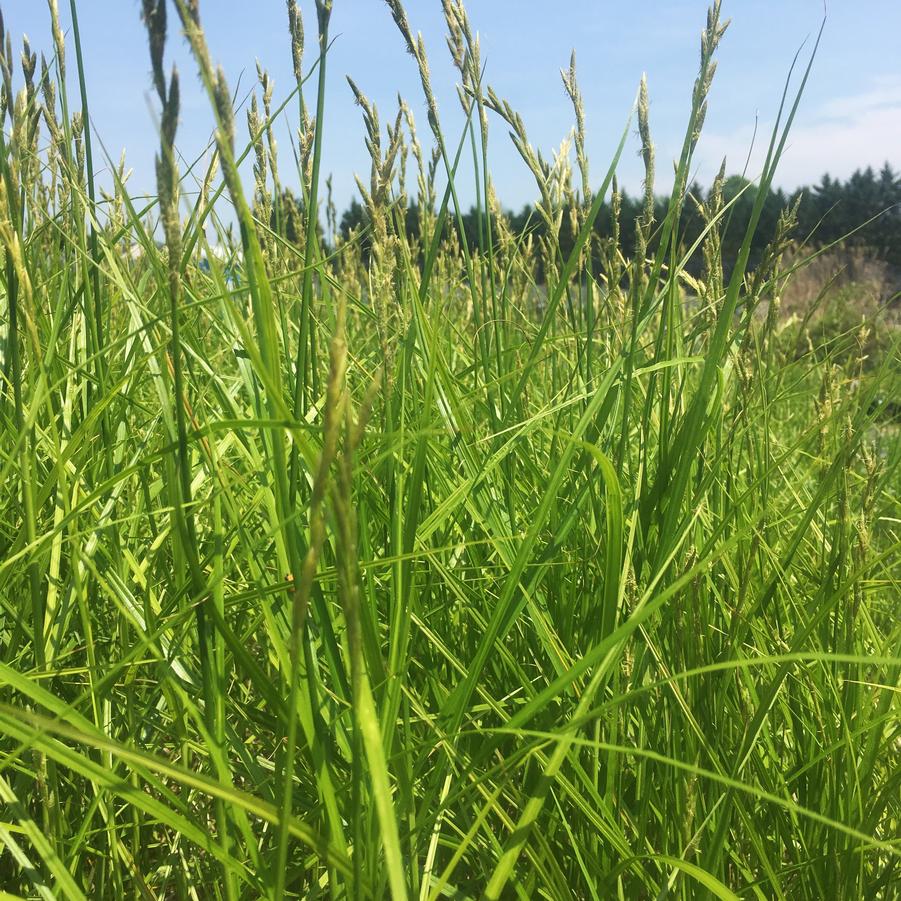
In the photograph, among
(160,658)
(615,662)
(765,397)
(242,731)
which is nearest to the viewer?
(160,658)

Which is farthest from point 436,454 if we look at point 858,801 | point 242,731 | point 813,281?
point 813,281

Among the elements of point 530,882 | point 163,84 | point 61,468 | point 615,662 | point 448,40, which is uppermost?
point 448,40

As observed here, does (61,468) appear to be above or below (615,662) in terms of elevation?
above

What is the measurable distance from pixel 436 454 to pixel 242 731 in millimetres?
525

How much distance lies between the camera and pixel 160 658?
2.92 ft

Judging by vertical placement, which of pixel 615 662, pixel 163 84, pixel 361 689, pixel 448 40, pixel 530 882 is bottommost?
pixel 530 882

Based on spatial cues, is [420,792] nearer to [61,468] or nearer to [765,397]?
[61,468]

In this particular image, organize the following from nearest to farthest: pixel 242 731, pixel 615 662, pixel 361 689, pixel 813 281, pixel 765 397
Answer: pixel 361 689 → pixel 615 662 → pixel 242 731 → pixel 765 397 → pixel 813 281

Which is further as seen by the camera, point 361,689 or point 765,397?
point 765,397

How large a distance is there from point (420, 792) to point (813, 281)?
44.7 ft

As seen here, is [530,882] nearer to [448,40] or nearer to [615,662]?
[615,662]

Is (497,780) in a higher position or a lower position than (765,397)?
lower

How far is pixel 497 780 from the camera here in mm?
1087

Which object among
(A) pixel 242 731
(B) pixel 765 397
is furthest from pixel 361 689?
(B) pixel 765 397
